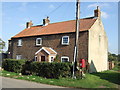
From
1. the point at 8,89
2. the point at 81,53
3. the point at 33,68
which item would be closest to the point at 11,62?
the point at 33,68

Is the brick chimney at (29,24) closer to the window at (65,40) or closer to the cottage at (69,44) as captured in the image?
the cottage at (69,44)

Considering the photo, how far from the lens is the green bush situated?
21.6m

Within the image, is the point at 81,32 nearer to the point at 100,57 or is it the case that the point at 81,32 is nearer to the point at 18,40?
the point at 100,57

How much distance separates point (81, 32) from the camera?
2341 cm

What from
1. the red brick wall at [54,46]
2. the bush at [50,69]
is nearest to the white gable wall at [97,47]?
the red brick wall at [54,46]

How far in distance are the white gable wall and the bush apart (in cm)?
694

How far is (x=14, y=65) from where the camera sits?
2244cm

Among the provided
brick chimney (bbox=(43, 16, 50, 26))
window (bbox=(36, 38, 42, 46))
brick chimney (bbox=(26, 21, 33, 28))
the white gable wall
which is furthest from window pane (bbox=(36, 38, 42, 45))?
the white gable wall

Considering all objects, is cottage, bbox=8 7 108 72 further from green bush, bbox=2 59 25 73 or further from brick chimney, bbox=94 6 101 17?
green bush, bbox=2 59 25 73

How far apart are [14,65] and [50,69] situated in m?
7.19

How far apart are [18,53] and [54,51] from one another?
940cm

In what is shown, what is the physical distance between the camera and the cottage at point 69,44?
75.9 ft

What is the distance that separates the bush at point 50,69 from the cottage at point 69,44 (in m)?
5.39

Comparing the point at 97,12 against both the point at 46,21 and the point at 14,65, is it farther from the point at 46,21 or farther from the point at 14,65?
the point at 14,65
